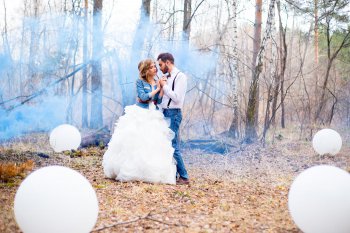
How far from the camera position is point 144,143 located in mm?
6219

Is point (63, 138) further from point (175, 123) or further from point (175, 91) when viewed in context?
point (175, 91)

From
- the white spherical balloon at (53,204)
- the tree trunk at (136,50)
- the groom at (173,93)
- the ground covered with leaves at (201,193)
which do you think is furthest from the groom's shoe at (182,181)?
the tree trunk at (136,50)

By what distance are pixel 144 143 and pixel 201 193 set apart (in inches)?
46.7

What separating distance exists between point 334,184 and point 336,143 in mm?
6537

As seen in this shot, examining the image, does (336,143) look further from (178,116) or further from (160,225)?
(160,225)

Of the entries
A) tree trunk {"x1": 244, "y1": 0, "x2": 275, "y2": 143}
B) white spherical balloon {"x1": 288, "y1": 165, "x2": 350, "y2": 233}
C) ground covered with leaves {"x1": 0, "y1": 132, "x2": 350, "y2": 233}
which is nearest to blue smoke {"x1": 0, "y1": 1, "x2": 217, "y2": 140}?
tree trunk {"x1": 244, "y1": 0, "x2": 275, "y2": 143}

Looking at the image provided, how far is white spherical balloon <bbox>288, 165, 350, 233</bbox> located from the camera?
11.2 feet

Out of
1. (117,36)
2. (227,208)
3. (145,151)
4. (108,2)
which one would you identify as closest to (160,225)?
(227,208)

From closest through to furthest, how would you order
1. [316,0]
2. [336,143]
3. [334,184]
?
[334,184] < [336,143] < [316,0]

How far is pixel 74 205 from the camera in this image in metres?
3.27

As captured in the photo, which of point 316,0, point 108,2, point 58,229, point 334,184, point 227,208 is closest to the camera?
point 58,229

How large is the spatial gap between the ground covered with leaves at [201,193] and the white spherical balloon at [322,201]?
24.0 inches

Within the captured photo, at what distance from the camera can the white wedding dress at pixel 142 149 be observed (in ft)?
20.3

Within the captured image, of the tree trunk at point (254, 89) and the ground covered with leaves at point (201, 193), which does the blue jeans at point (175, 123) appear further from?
the tree trunk at point (254, 89)
